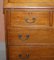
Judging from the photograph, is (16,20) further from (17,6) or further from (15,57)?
(15,57)

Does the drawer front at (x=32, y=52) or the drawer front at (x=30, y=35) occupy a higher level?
the drawer front at (x=30, y=35)

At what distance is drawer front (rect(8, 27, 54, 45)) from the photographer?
1342 millimetres

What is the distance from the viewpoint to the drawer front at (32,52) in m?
1.36

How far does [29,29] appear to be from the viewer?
1.34 meters

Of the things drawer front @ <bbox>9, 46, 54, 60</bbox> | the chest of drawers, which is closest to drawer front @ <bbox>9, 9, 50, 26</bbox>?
the chest of drawers

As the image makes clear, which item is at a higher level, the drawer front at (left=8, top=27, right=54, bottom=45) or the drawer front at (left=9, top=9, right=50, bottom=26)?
the drawer front at (left=9, top=9, right=50, bottom=26)

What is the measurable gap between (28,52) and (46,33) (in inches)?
9.7

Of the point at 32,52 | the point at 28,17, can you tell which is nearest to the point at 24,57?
the point at 32,52

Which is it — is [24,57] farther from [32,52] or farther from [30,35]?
[30,35]

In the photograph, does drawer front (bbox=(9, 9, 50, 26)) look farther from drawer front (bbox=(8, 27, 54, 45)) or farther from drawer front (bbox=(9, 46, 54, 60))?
drawer front (bbox=(9, 46, 54, 60))

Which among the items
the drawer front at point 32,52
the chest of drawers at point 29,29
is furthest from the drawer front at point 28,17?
the drawer front at point 32,52

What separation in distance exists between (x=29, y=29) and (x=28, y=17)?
0.11 metres

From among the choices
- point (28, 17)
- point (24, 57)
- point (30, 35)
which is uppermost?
point (28, 17)

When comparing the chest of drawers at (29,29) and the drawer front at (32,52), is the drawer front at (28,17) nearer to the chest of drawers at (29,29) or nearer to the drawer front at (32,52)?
the chest of drawers at (29,29)
